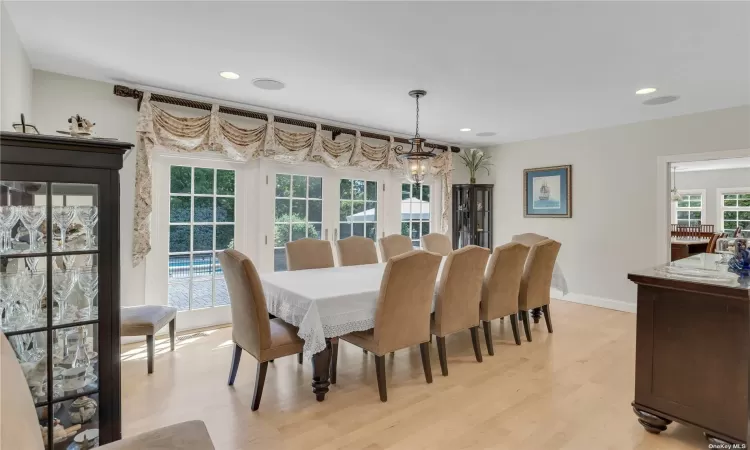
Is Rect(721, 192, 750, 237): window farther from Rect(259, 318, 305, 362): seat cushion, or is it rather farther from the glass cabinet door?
the glass cabinet door

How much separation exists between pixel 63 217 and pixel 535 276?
12.1 feet

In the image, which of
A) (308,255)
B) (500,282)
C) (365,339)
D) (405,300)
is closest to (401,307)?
(405,300)

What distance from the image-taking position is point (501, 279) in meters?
3.38

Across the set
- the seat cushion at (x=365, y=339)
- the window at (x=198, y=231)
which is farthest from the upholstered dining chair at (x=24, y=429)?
the window at (x=198, y=231)

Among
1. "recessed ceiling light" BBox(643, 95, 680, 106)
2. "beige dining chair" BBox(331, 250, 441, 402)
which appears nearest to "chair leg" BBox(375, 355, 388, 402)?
"beige dining chair" BBox(331, 250, 441, 402)

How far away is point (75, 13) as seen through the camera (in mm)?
2186

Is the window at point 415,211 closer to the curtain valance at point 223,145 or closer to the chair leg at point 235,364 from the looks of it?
the curtain valance at point 223,145

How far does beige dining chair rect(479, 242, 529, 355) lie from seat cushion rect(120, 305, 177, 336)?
2670 mm

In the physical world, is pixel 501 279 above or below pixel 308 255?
below

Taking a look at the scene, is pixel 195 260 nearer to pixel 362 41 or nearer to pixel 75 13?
pixel 75 13

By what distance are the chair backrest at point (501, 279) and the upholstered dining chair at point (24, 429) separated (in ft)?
8.45

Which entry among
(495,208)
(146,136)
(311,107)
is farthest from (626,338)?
(146,136)

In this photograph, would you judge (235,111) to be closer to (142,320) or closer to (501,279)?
(142,320)

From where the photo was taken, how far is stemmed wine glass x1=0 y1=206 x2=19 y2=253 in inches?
54.7
